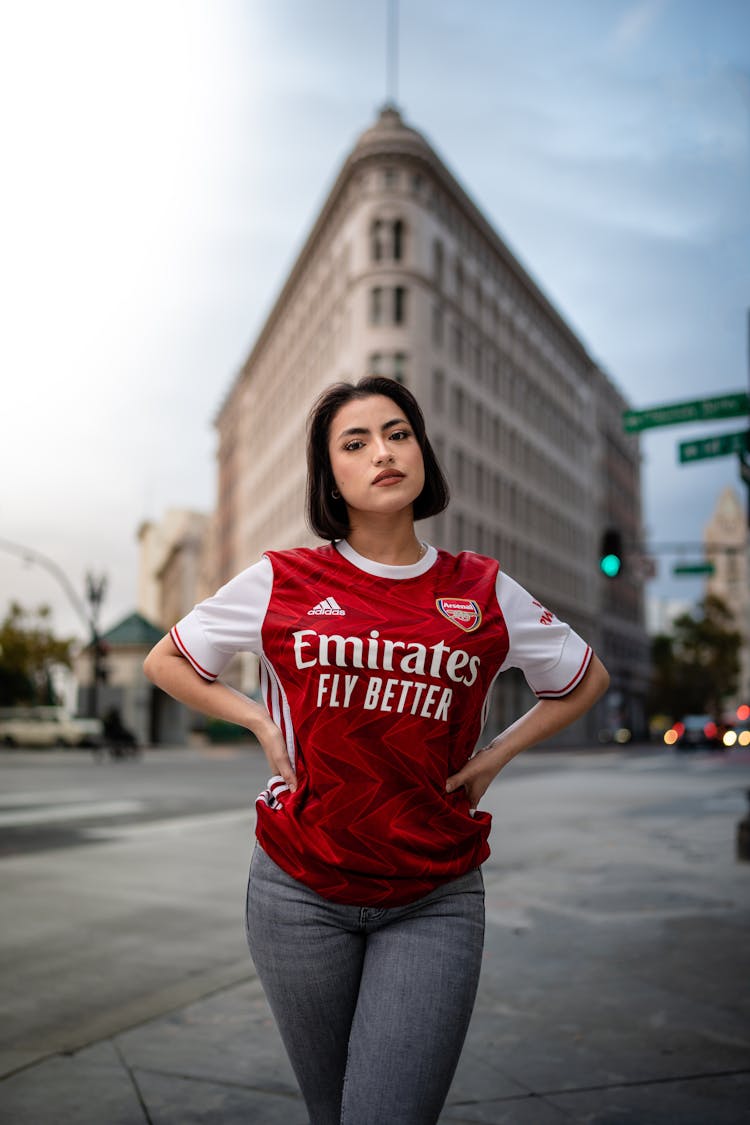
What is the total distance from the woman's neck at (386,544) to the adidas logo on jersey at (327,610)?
16 cm

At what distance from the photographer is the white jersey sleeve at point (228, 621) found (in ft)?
7.21

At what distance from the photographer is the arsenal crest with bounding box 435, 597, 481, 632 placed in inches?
82.8

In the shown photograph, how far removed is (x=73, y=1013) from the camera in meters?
4.77

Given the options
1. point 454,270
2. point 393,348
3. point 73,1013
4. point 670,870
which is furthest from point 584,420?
point 73,1013

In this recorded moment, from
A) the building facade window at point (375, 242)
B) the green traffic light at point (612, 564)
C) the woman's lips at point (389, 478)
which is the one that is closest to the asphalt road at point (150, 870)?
the woman's lips at point (389, 478)

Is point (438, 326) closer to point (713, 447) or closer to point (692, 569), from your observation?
point (692, 569)

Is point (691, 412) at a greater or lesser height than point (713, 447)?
greater

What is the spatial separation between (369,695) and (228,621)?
14.9 inches

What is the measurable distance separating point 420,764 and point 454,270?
54335mm

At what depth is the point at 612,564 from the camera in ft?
51.1

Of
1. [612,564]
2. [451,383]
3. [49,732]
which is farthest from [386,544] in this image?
[451,383]

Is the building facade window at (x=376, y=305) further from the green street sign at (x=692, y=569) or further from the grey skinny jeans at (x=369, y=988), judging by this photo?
the grey skinny jeans at (x=369, y=988)

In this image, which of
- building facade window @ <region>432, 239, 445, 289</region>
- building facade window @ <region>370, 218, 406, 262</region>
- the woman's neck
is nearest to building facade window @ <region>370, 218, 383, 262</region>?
building facade window @ <region>370, 218, 406, 262</region>

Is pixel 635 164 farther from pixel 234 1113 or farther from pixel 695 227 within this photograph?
pixel 234 1113
